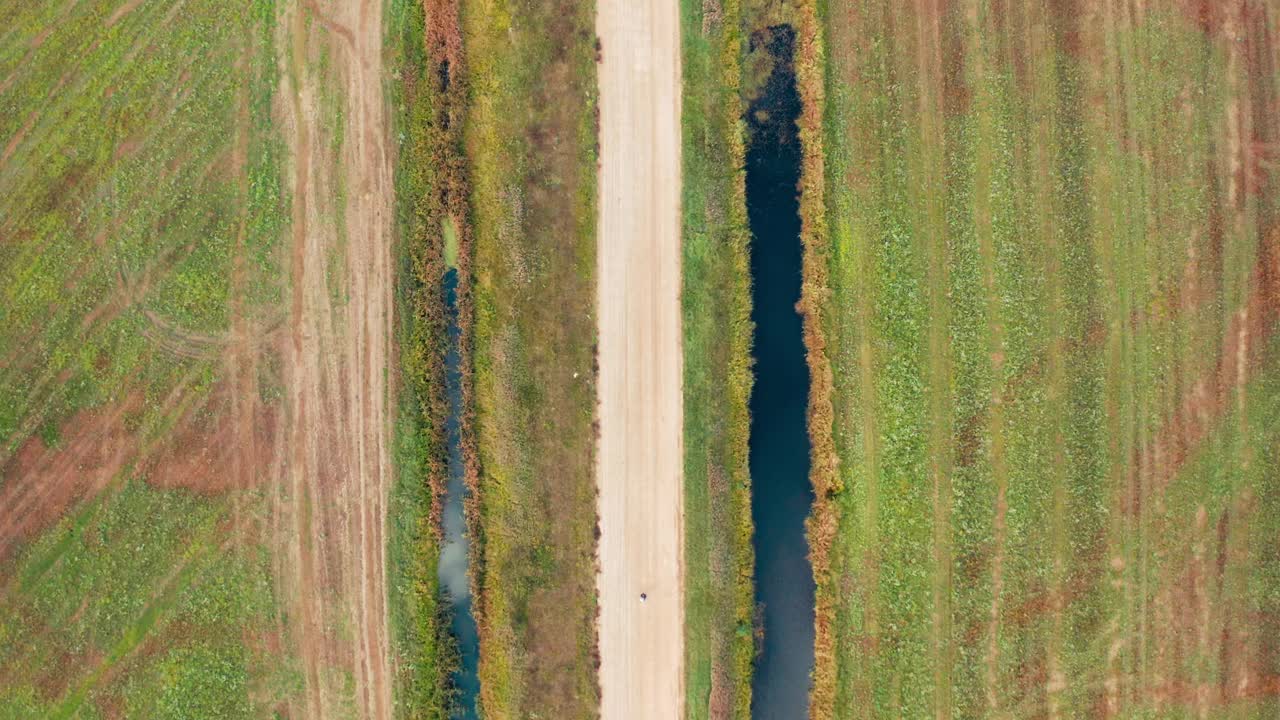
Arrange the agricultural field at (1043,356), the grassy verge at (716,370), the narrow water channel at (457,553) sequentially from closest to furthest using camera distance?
the agricultural field at (1043,356), the grassy verge at (716,370), the narrow water channel at (457,553)

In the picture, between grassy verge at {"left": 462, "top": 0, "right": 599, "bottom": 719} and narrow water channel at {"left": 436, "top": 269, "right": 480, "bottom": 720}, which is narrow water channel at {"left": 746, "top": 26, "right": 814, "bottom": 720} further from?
narrow water channel at {"left": 436, "top": 269, "right": 480, "bottom": 720}

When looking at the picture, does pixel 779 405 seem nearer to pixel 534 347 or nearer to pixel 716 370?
pixel 716 370

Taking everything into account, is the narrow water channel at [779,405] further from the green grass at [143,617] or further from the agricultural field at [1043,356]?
the green grass at [143,617]

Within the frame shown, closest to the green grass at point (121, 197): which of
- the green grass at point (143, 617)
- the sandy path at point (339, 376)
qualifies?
the sandy path at point (339, 376)

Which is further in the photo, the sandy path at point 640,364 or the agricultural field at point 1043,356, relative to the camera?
the sandy path at point 640,364

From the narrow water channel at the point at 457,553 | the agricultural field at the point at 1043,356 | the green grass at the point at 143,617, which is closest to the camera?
the agricultural field at the point at 1043,356

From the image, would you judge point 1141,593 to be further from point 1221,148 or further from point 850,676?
point 1221,148

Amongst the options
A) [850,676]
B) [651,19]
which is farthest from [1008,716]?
[651,19]
